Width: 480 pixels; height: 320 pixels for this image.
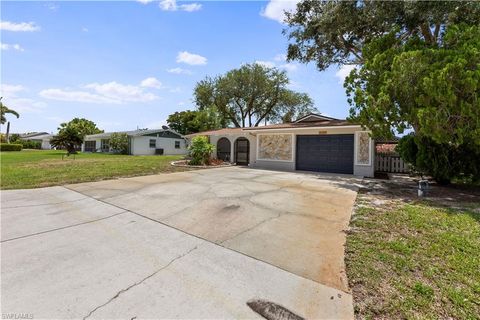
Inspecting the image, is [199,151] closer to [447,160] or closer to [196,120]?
[447,160]

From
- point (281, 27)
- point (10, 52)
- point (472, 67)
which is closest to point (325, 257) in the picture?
point (472, 67)

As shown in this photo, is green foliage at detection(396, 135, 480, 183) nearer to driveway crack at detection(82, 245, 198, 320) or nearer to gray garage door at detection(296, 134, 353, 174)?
gray garage door at detection(296, 134, 353, 174)

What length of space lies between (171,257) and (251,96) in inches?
1106

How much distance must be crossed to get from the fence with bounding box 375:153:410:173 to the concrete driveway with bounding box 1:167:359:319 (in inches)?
366

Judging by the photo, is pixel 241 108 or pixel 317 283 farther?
pixel 241 108

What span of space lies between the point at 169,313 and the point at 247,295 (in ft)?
2.58

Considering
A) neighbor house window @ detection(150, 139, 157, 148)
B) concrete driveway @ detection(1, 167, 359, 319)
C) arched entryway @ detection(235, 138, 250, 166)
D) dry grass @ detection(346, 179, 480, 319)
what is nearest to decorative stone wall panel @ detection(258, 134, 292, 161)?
arched entryway @ detection(235, 138, 250, 166)

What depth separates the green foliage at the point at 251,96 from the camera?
2875cm

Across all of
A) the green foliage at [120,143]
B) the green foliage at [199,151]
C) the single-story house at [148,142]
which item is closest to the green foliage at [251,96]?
the single-story house at [148,142]

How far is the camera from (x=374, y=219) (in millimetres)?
4754

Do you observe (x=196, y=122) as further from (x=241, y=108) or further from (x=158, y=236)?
(x=158, y=236)

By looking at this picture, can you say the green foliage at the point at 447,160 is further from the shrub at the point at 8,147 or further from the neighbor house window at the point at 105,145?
the shrub at the point at 8,147

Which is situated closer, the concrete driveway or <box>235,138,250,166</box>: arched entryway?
the concrete driveway

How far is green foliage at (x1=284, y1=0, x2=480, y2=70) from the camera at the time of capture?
8.92 m
